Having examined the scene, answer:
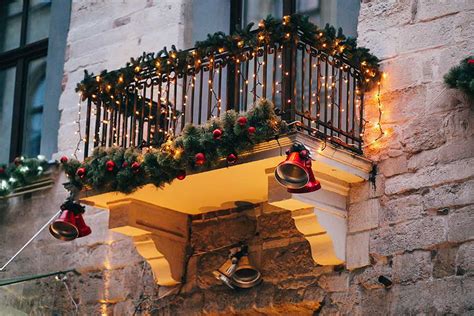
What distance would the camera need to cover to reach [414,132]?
8.46 m

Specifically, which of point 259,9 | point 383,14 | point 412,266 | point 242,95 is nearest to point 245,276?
point 412,266

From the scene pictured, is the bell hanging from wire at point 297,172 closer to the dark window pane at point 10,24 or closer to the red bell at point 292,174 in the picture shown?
the red bell at point 292,174

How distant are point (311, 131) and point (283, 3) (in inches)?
75.8

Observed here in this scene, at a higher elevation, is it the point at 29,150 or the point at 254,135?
the point at 29,150

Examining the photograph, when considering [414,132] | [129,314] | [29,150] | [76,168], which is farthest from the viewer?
[29,150]

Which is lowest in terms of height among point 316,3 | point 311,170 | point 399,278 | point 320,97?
point 399,278

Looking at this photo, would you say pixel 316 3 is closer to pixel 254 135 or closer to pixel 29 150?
pixel 254 135

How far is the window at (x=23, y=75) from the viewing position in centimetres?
1139

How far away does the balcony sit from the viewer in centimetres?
828

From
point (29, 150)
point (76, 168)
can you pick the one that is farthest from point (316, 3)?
point (29, 150)

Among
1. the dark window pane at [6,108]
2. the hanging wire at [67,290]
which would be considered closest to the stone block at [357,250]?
the hanging wire at [67,290]

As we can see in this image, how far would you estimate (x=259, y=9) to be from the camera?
10.0 metres

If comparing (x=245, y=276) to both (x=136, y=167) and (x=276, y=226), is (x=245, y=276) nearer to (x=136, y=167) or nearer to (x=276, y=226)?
(x=276, y=226)

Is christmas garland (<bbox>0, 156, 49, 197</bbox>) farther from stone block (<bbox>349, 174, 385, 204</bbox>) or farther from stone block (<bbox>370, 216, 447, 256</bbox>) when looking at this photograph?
stone block (<bbox>370, 216, 447, 256</bbox>)
